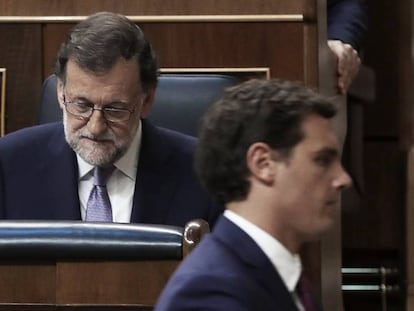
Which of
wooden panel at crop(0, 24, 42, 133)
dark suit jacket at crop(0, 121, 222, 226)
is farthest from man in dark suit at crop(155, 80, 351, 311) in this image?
wooden panel at crop(0, 24, 42, 133)

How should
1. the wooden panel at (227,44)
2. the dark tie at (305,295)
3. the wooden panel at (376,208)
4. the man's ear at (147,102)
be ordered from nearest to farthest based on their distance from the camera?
the dark tie at (305,295), the man's ear at (147,102), the wooden panel at (227,44), the wooden panel at (376,208)

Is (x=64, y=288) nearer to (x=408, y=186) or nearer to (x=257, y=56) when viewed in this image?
(x=257, y=56)

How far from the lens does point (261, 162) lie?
1.29 m

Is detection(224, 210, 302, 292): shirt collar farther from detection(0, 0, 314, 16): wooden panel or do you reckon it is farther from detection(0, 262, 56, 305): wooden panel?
detection(0, 0, 314, 16): wooden panel

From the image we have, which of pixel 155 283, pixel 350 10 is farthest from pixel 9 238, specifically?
pixel 350 10

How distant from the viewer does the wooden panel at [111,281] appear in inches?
59.8

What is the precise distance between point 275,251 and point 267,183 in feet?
0.25

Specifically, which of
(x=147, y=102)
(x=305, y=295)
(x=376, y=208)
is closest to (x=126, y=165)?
(x=147, y=102)

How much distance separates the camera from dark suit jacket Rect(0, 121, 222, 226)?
207 cm

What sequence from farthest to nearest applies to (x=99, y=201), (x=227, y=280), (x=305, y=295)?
(x=99, y=201)
(x=305, y=295)
(x=227, y=280)

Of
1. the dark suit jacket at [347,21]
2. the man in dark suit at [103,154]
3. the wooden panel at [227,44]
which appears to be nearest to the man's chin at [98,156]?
the man in dark suit at [103,154]

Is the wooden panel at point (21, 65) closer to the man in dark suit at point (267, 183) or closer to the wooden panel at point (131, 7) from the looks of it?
the wooden panel at point (131, 7)

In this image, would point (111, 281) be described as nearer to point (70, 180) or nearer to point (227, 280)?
point (227, 280)

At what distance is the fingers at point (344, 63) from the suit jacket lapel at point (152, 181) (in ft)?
1.45
